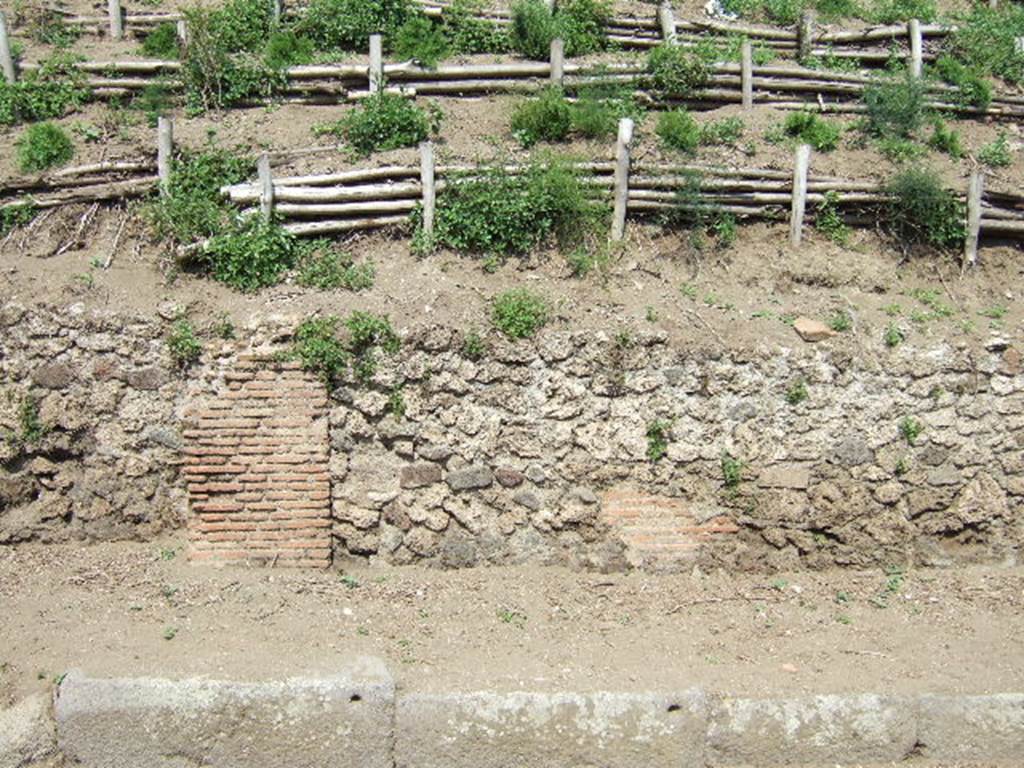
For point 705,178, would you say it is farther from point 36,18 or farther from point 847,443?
point 36,18

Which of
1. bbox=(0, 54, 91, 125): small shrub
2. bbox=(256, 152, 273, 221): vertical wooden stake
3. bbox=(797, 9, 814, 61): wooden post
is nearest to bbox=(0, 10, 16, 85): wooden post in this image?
bbox=(0, 54, 91, 125): small shrub

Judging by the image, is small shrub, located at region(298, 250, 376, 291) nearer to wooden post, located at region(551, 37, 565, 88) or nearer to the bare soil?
the bare soil

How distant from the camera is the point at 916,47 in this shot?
1184cm

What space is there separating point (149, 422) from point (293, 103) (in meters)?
3.68

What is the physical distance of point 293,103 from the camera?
10.8 meters

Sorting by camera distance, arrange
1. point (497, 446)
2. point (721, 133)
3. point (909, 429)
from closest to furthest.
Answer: point (497, 446) → point (909, 429) → point (721, 133)

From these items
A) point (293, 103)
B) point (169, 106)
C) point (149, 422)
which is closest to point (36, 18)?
point (169, 106)

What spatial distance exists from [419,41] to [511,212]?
10.3 feet

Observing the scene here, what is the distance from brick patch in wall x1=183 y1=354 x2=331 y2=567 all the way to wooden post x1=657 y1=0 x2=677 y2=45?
574 cm

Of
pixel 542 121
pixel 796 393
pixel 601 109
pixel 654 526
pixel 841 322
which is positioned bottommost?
pixel 654 526

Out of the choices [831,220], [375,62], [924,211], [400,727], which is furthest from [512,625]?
[375,62]

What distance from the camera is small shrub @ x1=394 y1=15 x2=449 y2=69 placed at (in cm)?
1131

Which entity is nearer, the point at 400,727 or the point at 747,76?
the point at 400,727

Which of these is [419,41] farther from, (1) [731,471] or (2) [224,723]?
(2) [224,723]
